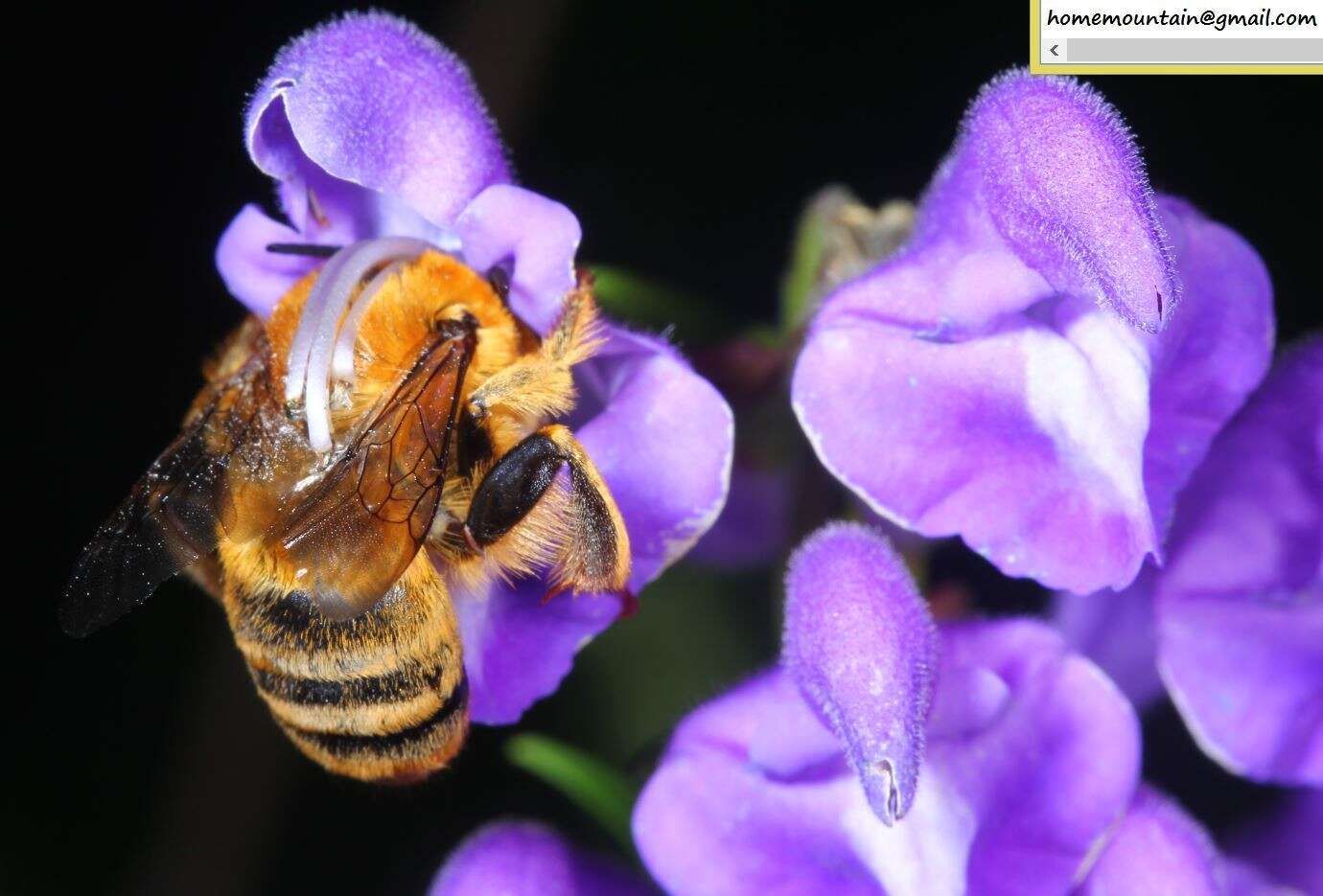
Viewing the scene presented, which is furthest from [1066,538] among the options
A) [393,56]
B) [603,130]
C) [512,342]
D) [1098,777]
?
[603,130]

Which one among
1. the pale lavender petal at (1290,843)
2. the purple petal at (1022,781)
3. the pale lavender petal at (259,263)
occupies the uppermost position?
the pale lavender petal at (259,263)

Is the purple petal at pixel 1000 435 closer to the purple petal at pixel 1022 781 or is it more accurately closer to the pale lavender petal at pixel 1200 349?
the pale lavender petal at pixel 1200 349

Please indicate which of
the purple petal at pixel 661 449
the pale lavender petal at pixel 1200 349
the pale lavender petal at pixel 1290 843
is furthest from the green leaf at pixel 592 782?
the pale lavender petal at pixel 1290 843

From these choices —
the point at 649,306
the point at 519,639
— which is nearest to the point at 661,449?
the point at 519,639

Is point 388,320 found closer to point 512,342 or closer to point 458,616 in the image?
point 512,342

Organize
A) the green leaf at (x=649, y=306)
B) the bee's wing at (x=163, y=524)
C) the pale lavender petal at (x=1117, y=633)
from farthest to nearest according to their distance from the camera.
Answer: the pale lavender petal at (x=1117, y=633)
the green leaf at (x=649, y=306)
the bee's wing at (x=163, y=524)

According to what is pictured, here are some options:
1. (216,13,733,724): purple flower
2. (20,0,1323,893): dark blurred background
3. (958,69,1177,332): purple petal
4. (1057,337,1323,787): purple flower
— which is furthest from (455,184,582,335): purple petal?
(20,0,1323,893): dark blurred background

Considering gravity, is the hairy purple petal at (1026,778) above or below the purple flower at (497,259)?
below

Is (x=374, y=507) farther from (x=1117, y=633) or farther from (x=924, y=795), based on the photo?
(x=1117, y=633)
